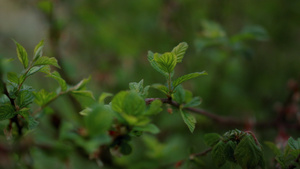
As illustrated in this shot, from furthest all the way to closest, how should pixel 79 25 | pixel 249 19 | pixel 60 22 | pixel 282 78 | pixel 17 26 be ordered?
pixel 17 26 → pixel 79 25 → pixel 249 19 → pixel 282 78 → pixel 60 22

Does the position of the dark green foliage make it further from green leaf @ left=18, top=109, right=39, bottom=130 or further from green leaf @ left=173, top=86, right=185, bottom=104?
green leaf @ left=18, top=109, right=39, bottom=130

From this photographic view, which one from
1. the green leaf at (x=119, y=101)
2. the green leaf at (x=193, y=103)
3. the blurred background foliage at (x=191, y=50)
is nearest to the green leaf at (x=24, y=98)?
the green leaf at (x=119, y=101)

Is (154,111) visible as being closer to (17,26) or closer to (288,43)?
(288,43)

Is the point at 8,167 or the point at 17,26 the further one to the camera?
the point at 17,26

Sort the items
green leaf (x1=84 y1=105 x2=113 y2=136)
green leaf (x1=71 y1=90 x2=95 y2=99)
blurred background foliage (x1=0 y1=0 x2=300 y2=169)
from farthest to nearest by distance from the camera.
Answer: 1. blurred background foliage (x1=0 y1=0 x2=300 y2=169)
2. green leaf (x1=71 y1=90 x2=95 y2=99)
3. green leaf (x1=84 y1=105 x2=113 y2=136)

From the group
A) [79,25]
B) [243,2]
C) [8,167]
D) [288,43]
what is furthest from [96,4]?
[8,167]

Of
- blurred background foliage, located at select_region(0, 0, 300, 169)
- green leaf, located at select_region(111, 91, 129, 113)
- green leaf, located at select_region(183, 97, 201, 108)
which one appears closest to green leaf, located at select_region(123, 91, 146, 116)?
green leaf, located at select_region(111, 91, 129, 113)

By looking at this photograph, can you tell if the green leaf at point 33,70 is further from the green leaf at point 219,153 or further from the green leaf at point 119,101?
the green leaf at point 219,153
